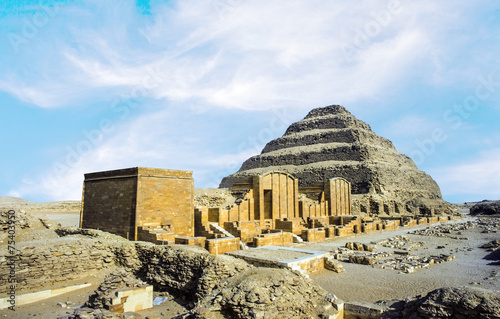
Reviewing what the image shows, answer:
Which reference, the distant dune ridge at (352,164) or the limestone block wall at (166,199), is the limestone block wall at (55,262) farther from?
the distant dune ridge at (352,164)

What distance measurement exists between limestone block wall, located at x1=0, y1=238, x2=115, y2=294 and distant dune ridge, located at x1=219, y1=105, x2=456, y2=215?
111 feet

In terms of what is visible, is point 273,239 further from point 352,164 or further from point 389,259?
point 352,164

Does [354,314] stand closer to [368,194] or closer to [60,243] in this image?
[60,243]

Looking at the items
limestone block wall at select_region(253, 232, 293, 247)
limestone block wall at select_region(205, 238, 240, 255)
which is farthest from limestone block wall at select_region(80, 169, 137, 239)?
limestone block wall at select_region(253, 232, 293, 247)

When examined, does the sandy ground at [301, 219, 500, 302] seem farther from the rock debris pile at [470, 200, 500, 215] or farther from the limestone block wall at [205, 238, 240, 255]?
the rock debris pile at [470, 200, 500, 215]

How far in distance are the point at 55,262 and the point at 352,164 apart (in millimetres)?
43701

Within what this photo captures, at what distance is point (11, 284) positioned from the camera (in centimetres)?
772

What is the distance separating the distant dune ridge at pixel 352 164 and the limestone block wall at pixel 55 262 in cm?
3395

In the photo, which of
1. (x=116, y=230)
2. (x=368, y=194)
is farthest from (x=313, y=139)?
(x=116, y=230)

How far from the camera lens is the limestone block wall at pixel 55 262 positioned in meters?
7.96

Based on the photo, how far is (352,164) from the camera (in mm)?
47094

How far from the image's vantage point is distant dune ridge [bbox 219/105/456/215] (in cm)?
4203

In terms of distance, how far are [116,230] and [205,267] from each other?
645cm

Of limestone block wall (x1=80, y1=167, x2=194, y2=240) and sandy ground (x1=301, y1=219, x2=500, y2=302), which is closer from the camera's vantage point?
sandy ground (x1=301, y1=219, x2=500, y2=302)
